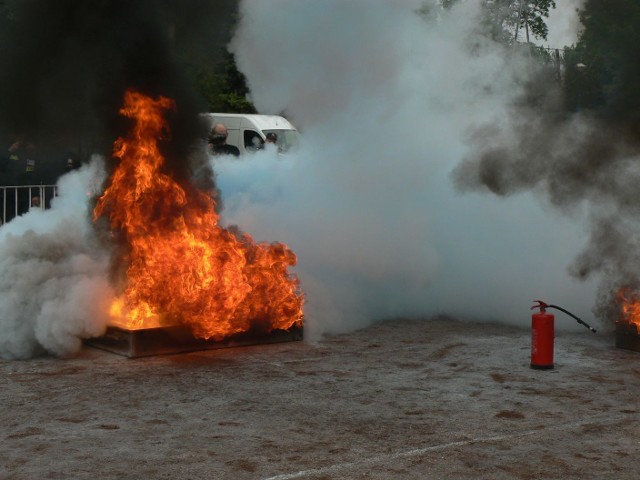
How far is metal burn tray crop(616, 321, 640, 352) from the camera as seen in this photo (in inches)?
395

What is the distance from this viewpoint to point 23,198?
15.6 metres

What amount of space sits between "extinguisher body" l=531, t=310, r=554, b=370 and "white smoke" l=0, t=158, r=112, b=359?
15.0 feet

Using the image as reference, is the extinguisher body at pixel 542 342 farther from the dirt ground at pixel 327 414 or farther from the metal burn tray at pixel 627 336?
the metal burn tray at pixel 627 336

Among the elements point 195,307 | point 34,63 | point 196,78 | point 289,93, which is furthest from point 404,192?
point 34,63

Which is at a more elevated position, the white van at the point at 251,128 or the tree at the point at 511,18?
the tree at the point at 511,18

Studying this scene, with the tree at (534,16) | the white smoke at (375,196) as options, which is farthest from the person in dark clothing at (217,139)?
the tree at (534,16)

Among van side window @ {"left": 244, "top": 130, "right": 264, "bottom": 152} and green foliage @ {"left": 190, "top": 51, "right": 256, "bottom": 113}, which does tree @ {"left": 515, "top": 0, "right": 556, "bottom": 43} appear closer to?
green foliage @ {"left": 190, "top": 51, "right": 256, "bottom": 113}

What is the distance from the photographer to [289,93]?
40.8 feet

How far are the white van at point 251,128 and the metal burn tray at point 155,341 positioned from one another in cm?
1019

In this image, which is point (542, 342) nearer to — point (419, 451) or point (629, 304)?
point (629, 304)

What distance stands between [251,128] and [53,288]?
36.2 feet

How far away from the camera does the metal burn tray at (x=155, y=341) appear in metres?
9.52

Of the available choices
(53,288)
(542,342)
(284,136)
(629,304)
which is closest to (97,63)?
(53,288)

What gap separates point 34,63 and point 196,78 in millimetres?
1902
